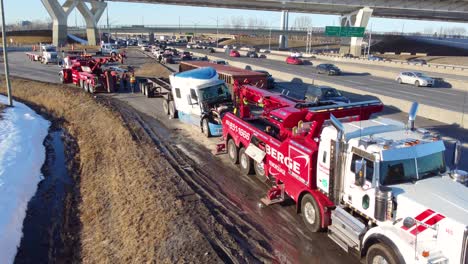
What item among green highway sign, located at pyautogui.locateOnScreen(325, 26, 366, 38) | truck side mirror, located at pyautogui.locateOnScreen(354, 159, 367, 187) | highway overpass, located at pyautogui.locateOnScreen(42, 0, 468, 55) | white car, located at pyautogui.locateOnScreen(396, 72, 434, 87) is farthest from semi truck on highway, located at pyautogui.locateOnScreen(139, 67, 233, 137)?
highway overpass, located at pyautogui.locateOnScreen(42, 0, 468, 55)

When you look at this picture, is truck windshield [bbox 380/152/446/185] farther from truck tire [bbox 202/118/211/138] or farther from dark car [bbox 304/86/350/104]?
dark car [bbox 304/86/350/104]

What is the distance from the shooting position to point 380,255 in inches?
280

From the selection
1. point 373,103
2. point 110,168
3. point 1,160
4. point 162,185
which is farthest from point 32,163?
point 373,103

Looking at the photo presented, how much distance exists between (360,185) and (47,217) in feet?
30.5

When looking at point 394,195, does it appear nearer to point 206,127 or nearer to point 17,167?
point 206,127

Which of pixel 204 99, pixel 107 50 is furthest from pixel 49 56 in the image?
pixel 204 99

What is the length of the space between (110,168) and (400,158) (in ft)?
34.0

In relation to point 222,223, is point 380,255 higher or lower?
higher

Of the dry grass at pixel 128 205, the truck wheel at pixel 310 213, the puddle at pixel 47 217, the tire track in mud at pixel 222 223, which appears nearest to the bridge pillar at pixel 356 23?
the dry grass at pixel 128 205

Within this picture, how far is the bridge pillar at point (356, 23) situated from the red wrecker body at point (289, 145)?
83.2 meters

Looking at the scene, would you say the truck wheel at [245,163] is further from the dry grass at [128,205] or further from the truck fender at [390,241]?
the truck fender at [390,241]

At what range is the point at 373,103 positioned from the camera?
36.7 ft

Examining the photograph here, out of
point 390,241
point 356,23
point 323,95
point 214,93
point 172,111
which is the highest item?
point 356,23

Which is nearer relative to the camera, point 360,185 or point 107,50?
point 360,185
